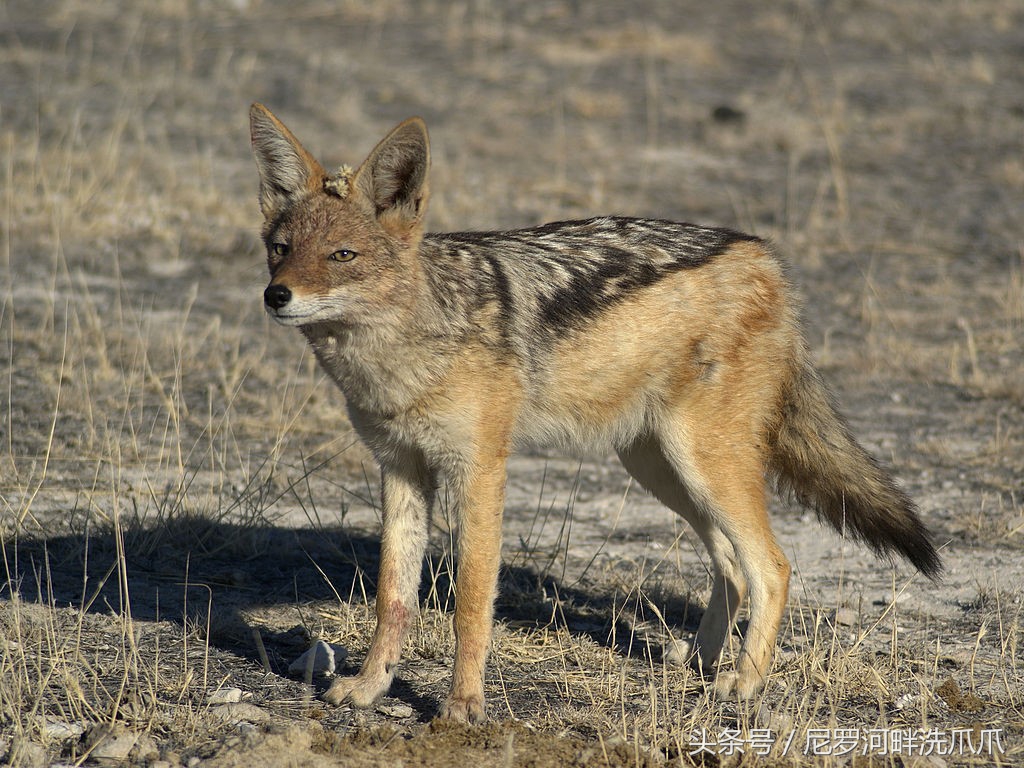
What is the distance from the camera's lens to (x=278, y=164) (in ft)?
14.8

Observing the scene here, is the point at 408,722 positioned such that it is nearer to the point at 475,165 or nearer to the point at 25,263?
the point at 25,263

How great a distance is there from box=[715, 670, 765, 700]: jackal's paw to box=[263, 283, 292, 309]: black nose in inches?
87.3

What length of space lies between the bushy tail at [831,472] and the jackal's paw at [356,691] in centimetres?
195

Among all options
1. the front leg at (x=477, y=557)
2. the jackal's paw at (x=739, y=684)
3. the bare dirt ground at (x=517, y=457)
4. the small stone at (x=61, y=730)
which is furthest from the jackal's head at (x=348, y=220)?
the jackal's paw at (x=739, y=684)

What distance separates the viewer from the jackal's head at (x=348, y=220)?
4188 millimetres

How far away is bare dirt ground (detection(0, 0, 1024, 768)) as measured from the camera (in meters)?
4.36

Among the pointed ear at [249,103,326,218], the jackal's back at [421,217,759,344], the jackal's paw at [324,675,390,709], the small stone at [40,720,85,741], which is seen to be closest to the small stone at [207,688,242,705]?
the jackal's paw at [324,675,390,709]

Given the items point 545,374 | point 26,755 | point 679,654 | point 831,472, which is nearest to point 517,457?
point 679,654

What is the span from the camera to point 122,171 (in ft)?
38.2

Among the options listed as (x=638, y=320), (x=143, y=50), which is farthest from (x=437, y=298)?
(x=143, y=50)

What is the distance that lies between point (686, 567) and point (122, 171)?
7747 millimetres

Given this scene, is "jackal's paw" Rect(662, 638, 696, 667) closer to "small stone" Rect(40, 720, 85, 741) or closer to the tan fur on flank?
the tan fur on flank

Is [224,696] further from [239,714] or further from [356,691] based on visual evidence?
[356,691]

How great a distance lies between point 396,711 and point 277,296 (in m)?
1.60
